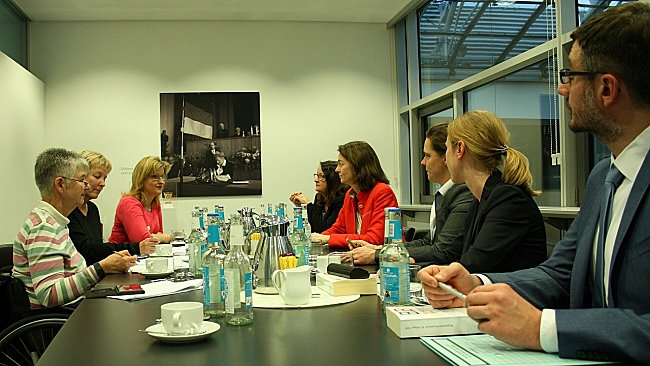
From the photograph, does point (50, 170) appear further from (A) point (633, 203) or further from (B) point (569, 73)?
(A) point (633, 203)

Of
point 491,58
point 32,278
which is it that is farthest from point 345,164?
point 32,278

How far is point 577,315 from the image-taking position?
3.52 ft

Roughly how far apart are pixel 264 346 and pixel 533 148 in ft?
11.1

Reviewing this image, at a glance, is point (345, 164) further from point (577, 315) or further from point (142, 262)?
point (577, 315)

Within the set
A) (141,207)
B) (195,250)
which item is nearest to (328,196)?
(141,207)

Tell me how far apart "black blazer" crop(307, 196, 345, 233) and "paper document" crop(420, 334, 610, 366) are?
3.62 metres

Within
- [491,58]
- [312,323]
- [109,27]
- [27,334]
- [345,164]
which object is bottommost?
[27,334]

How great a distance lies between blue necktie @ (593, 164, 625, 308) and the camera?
1.26 m

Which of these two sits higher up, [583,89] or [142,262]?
[583,89]

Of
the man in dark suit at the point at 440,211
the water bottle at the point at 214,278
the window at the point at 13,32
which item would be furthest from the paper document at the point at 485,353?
the window at the point at 13,32

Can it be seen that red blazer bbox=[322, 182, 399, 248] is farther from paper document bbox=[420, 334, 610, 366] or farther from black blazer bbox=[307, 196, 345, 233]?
paper document bbox=[420, 334, 610, 366]

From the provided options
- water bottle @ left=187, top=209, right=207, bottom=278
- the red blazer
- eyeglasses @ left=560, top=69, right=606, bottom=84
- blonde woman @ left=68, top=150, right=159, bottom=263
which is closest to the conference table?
eyeglasses @ left=560, top=69, right=606, bottom=84

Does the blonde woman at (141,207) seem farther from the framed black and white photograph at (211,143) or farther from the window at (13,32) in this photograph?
→ the window at (13,32)

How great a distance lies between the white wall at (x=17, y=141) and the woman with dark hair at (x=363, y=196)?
2.60 metres
